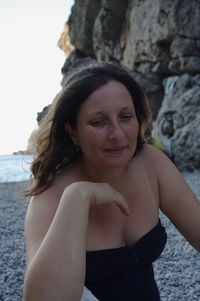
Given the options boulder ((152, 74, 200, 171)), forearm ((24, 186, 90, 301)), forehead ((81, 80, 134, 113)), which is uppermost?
forehead ((81, 80, 134, 113))

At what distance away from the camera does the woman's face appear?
4.51ft

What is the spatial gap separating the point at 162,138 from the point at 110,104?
8407 mm

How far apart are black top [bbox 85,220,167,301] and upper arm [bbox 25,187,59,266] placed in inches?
9.9

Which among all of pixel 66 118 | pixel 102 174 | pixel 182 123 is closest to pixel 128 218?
pixel 102 174

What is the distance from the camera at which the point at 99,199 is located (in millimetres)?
1339

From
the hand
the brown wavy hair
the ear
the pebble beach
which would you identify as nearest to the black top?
the hand

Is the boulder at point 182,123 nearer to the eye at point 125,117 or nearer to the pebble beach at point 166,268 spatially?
the pebble beach at point 166,268

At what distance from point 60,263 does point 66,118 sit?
79 centimetres

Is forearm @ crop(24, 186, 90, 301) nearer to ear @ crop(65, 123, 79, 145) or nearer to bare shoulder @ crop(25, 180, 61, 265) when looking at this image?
bare shoulder @ crop(25, 180, 61, 265)

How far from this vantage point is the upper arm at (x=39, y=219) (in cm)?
121

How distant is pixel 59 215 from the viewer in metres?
1.16

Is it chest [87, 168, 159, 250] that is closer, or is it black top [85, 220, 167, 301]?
black top [85, 220, 167, 301]

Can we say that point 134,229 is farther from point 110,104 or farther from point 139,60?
point 139,60

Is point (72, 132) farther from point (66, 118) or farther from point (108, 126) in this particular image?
point (108, 126)
